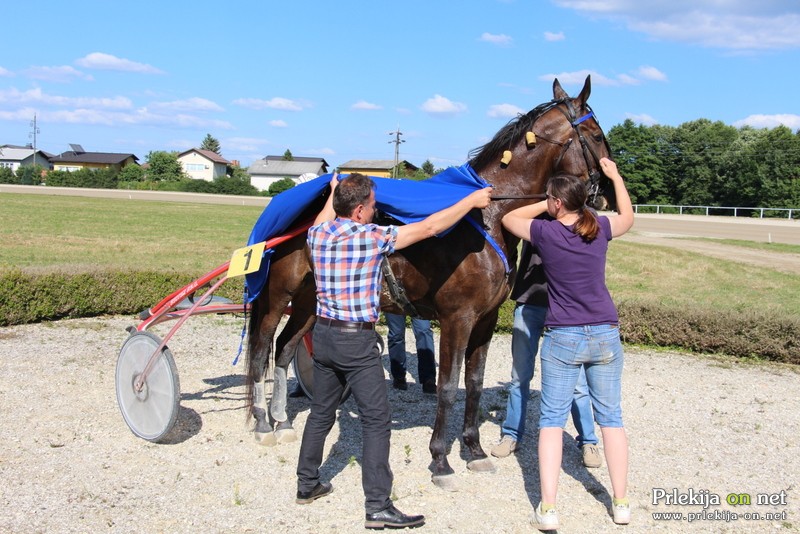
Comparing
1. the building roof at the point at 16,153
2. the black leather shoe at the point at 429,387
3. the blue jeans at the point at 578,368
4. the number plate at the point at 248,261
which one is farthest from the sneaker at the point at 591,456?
the building roof at the point at 16,153

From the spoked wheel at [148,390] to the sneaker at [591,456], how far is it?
289 cm

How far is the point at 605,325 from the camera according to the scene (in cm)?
373

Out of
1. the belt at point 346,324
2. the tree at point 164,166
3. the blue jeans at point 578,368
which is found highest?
the tree at point 164,166

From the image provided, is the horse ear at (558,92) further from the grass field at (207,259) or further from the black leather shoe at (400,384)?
the grass field at (207,259)

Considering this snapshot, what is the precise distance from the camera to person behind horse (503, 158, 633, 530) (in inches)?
145

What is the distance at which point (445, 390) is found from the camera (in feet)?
14.8

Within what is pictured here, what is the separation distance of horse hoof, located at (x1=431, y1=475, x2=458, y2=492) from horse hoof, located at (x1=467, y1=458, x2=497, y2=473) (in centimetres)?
30

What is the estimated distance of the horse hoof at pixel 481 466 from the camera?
473 cm

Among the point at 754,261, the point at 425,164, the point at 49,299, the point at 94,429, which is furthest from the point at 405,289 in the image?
the point at 425,164

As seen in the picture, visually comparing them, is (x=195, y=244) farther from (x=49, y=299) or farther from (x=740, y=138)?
(x=740, y=138)

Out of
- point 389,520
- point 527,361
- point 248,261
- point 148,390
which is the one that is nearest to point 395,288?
point 248,261

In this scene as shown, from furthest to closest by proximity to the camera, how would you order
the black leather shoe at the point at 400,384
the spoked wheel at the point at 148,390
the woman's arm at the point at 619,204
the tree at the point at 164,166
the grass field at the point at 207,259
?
A: the tree at the point at 164,166
the grass field at the point at 207,259
the black leather shoe at the point at 400,384
the spoked wheel at the point at 148,390
the woman's arm at the point at 619,204

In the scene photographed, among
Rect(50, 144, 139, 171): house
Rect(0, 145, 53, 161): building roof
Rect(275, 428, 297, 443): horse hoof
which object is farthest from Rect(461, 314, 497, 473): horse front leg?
Rect(0, 145, 53, 161): building roof

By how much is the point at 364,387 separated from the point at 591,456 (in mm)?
2049
